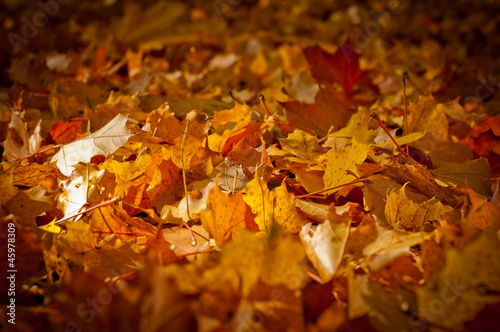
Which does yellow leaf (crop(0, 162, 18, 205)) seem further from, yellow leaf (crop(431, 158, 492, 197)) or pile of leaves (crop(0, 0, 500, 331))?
yellow leaf (crop(431, 158, 492, 197))

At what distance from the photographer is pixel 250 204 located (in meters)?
0.58

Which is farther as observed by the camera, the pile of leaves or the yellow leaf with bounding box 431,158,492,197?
the yellow leaf with bounding box 431,158,492,197

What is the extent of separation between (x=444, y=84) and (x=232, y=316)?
1.23 m

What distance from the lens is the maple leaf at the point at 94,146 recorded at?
673mm

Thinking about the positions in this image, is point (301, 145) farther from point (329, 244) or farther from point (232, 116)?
point (329, 244)

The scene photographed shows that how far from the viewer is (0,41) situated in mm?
1585

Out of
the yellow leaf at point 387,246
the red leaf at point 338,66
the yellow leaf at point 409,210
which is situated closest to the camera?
the yellow leaf at point 387,246

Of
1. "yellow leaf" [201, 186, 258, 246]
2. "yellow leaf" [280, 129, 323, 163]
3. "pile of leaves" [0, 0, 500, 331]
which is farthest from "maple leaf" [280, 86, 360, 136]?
"yellow leaf" [201, 186, 258, 246]

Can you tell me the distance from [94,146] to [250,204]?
29 centimetres

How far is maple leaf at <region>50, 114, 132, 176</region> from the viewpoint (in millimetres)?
673

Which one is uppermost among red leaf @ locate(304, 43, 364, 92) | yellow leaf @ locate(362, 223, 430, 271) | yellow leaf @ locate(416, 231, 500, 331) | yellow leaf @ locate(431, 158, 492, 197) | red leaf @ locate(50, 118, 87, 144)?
yellow leaf @ locate(416, 231, 500, 331)

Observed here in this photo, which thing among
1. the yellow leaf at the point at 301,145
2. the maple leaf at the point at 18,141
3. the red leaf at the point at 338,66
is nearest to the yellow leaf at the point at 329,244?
the yellow leaf at the point at 301,145

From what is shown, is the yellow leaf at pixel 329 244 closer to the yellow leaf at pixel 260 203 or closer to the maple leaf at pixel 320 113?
the yellow leaf at pixel 260 203

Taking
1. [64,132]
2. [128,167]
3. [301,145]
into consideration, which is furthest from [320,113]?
[64,132]
